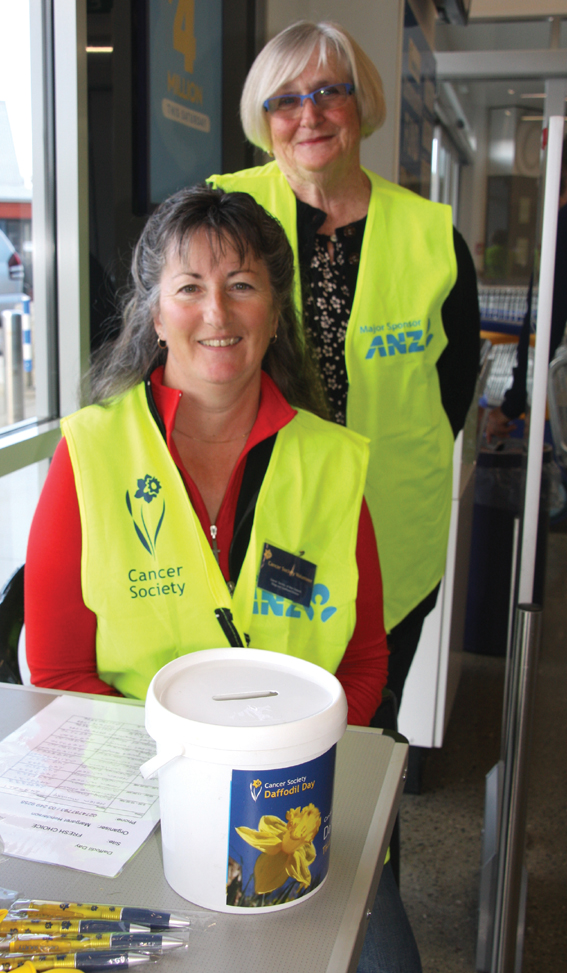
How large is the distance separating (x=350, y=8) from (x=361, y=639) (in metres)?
2.23

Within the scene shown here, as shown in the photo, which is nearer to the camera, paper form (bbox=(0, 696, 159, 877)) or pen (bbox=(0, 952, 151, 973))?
pen (bbox=(0, 952, 151, 973))

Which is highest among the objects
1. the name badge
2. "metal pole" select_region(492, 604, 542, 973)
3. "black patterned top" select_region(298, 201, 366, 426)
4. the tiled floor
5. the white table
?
"black patterned top" select_region(298, 201, 366, 426)

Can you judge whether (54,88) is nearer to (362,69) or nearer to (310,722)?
(362,69)

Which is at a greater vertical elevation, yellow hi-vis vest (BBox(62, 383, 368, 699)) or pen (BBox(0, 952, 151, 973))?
yellow hi-vis vest (BBox(62, 383, 368, 699))

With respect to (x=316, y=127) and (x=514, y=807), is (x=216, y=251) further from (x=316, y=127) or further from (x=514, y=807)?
(x=514, y=807)

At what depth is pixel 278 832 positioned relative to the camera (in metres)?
0.69

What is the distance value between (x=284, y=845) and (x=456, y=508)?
187 centimetres

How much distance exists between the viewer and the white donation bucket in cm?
67

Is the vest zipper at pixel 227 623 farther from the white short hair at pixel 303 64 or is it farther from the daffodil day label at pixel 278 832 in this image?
the white short hair at pixel 303 64

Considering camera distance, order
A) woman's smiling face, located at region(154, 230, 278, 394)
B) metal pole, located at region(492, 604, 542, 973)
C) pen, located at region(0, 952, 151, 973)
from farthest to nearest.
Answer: metal pole, located at region(492, 604, 542, 973), woman's smiling face, located at region(154, 230, 278, 394), pen, located at region(0, 952, 151, 973)

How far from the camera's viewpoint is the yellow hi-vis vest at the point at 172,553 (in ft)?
3.94

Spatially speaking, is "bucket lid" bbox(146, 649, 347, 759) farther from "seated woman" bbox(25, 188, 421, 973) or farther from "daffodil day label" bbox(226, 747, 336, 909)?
"seated woman" bbox(25, 188, 421, 973)

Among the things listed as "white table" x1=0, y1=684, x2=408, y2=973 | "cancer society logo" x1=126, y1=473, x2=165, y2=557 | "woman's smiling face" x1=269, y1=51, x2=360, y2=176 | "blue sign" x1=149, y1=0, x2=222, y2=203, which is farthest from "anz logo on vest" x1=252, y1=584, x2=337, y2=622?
"blue sign" x1=149, y1=0, x2=222, y2=203

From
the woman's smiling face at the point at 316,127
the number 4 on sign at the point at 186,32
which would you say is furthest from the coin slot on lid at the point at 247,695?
the number 4 on sign at the point at 186,32
